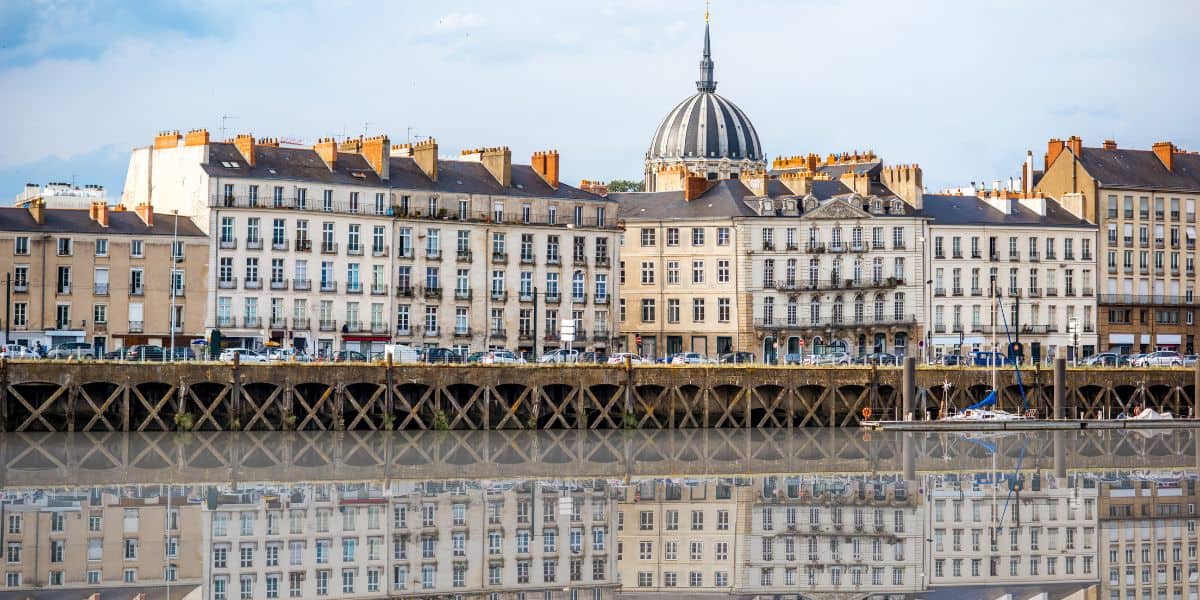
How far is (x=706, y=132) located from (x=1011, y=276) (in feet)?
199

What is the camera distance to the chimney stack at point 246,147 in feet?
278

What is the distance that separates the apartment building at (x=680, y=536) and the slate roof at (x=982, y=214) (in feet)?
155

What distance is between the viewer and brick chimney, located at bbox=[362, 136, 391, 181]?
289ft

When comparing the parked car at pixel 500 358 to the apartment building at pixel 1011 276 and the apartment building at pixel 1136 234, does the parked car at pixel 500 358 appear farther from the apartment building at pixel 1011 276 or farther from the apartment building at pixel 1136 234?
the apartment building at pixel 1136 234

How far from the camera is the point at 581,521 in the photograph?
47.2 metres

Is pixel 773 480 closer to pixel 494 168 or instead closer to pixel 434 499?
pixel 434 499

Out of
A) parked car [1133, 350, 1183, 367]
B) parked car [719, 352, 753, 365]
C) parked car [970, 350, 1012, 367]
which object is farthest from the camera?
parked car [1133, 350, 1183, 367]

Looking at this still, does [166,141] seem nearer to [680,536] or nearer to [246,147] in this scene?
[246,147]

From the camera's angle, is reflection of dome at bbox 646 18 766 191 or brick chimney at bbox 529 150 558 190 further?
reflection of dome at bbox 646 18 766 191

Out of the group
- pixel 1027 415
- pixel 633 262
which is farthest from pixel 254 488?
pixel 633 262

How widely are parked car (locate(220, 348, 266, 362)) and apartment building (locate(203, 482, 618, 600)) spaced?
20183 millimetres

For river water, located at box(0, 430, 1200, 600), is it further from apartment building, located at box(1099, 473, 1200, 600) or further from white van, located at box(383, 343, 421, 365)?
white van, located at box(383, 343, 421, 365)

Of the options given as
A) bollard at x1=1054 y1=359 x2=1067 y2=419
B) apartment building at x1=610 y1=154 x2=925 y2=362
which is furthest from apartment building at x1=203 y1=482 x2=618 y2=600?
apartment building at x1=610 y1=154 x2=925 y2=362

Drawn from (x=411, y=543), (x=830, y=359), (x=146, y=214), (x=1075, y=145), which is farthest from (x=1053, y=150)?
(x=411, y=543)
